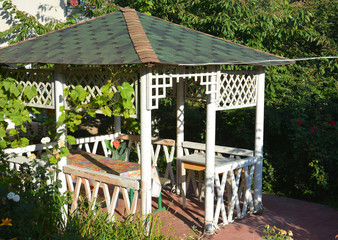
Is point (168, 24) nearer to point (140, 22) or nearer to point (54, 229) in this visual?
point (140, 22)

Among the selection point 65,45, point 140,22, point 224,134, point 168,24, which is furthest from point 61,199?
point 224,134

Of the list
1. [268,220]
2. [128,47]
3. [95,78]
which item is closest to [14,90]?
[95,78]

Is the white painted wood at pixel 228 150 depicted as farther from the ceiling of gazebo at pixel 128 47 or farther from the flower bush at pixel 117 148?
the ceiling of gazebo at pixel 128 47

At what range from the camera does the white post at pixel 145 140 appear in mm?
5062

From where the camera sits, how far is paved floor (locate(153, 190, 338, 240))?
611 centimetres

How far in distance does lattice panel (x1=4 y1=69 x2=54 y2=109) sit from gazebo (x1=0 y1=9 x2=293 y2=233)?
0.04 feet

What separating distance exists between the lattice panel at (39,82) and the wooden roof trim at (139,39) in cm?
123

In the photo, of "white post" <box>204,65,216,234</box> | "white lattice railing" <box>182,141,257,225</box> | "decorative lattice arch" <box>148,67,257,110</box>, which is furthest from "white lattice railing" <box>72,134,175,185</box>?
"white post" <box>204,65,216,234</box>

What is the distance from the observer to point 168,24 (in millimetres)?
7043

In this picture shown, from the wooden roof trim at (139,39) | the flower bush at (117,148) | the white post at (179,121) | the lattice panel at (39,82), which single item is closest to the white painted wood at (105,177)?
the lattice panel at (39,82)

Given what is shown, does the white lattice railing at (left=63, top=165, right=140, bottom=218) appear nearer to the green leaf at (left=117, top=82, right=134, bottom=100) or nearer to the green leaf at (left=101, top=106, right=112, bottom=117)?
the green leaf at (left=101, top=106, right=112, bottom=117)

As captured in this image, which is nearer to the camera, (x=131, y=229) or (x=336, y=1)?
(x=131, y=229)

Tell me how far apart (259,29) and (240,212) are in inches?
161

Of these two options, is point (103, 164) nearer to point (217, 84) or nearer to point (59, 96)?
point (59, 96)
